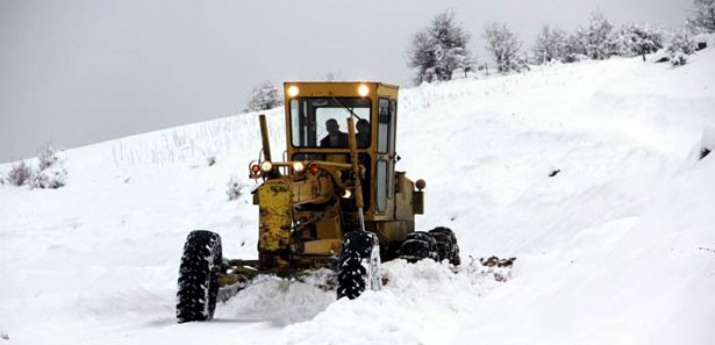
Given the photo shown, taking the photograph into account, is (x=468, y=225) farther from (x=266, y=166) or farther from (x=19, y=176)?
(x=19, y=176)

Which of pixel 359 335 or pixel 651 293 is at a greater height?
pixel 651 293

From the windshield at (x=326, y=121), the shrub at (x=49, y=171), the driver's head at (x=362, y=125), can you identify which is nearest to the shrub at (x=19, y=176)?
the shrub at (x=49, y=171)

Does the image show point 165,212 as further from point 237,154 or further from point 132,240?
point 237,154

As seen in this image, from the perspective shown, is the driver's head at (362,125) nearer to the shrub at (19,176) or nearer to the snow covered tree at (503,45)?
the shrub at (19,176)

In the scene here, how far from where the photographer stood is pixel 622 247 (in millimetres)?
6918

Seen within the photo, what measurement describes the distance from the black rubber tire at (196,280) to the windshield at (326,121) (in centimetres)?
232

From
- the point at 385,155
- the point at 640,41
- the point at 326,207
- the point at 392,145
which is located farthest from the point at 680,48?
the point at 326,207

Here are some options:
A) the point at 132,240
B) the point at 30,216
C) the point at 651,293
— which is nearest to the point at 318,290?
the point at 651,293

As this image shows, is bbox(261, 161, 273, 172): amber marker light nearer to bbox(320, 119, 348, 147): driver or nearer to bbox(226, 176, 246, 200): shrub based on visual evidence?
bbox(320, 119, 348, 147): driver

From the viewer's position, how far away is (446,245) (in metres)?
12.2

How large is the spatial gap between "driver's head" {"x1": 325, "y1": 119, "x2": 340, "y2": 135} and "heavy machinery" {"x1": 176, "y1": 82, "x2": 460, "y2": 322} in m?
0.01

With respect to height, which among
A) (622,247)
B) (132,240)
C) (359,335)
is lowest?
(132,240)

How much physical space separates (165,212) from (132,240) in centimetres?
209

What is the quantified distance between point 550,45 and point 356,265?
47.9 meters
